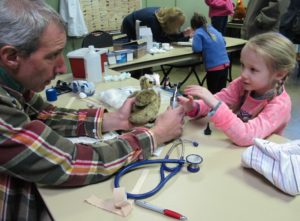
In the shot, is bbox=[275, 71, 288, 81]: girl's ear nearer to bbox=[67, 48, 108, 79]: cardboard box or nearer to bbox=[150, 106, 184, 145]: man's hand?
bbox=[150, 106, 184, 145]: man's hand

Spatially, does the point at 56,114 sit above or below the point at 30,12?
below

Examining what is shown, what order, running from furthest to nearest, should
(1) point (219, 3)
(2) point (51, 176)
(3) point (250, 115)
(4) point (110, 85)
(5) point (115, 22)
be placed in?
(5) point (115, 22)
(1) point (219, 3)
(4) point (110, 85)
(3) point (250, 115)
(2) point (51, 176)

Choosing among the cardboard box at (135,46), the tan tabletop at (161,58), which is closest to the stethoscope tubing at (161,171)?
the tan tabletop at (161,58)

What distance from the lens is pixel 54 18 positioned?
0.88 meters

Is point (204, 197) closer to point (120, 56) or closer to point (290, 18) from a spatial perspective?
point (120, 56)

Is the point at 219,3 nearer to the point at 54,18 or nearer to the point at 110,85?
the point at 110,85

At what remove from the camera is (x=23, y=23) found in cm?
80

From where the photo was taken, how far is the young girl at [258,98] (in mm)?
1125

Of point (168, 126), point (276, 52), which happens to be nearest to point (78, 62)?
point (168, 126)

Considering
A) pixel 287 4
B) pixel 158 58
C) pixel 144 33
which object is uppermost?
pixel 287 4

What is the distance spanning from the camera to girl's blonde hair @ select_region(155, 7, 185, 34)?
3240mm

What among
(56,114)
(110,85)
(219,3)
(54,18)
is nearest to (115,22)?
(219,3)

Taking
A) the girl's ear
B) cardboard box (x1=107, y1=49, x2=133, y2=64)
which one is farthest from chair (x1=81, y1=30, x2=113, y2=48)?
the girl's ear

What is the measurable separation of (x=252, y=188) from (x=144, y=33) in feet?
7.63
